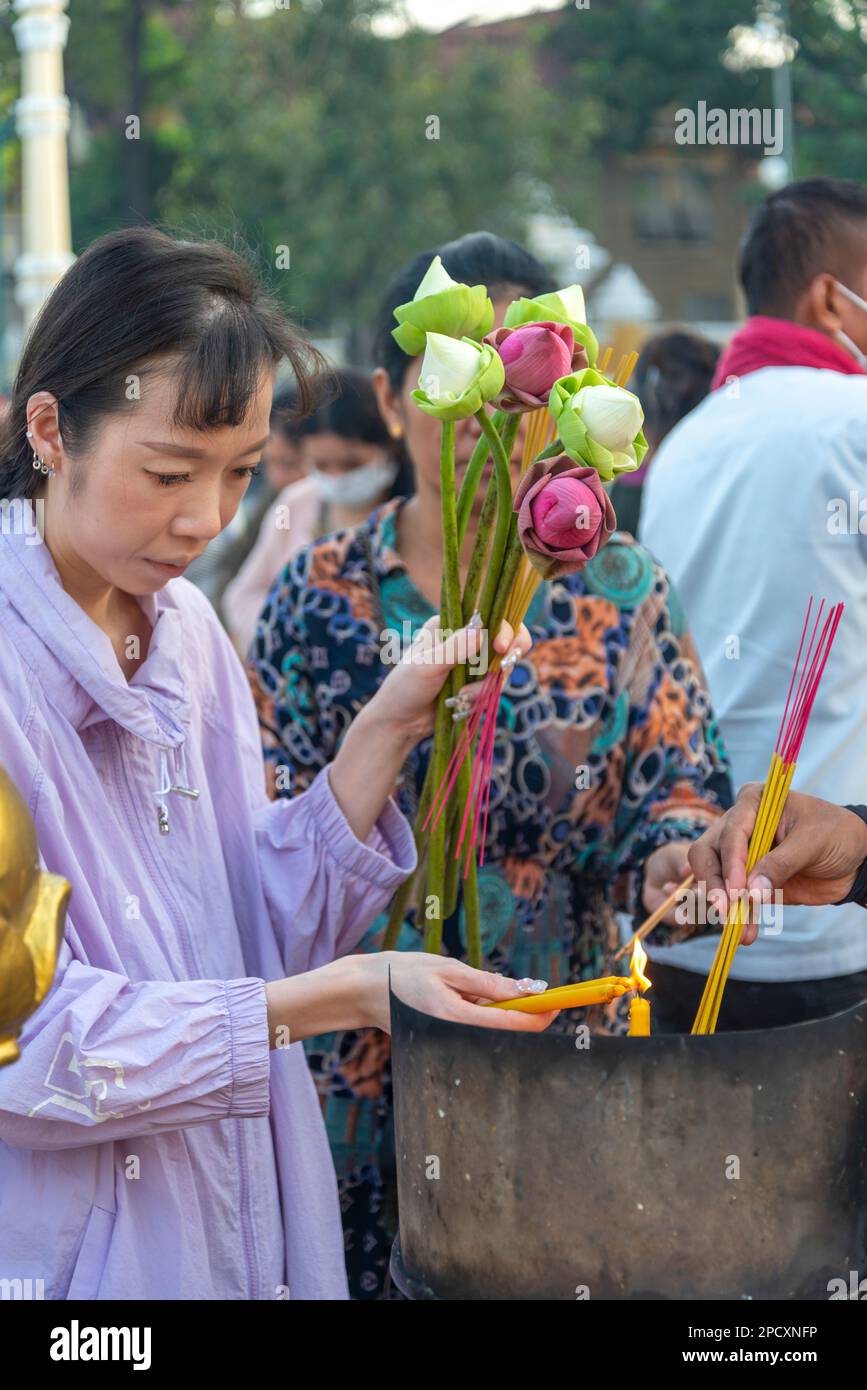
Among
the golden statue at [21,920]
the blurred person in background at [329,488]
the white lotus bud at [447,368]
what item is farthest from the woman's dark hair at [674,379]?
the golden statue at [21,920]

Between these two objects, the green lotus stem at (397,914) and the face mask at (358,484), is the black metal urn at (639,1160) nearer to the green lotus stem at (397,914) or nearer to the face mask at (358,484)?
the green lotus stem at (397,914)

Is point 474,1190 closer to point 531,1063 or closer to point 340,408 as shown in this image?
point 531,1063

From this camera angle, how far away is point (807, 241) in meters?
2.82

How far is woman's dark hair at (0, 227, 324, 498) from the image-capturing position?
1.52m

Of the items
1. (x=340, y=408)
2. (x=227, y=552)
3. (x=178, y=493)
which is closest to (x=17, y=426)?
(x=178, y=493)

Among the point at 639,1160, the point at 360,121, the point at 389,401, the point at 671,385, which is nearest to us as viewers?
the point at 639,1160

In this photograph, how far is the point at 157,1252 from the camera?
151 centimetres

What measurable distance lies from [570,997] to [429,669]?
0.42 metres

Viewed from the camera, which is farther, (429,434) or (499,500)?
(429,434)

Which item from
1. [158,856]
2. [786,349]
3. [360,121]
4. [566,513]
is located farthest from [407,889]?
[360,121]

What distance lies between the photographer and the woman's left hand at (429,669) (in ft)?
→ 5.12

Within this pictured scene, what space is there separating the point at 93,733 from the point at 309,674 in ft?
1.82

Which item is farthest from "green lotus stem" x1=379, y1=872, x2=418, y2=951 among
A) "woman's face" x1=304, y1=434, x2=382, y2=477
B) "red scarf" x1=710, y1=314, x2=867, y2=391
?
"woman's face" x1=304, y1=434, x2=382, y2=477

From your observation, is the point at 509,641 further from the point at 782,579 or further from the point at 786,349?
the point at 786,349
